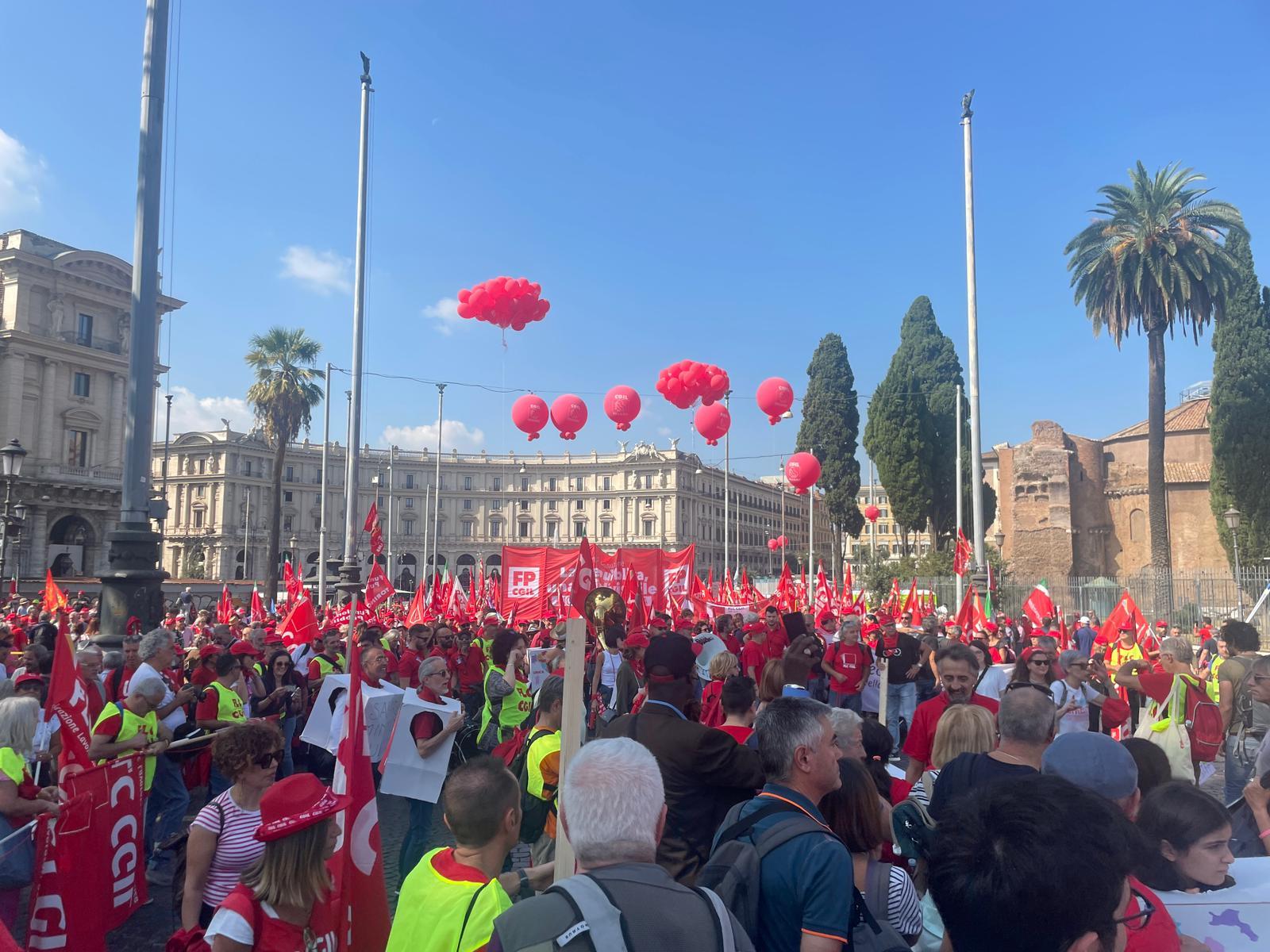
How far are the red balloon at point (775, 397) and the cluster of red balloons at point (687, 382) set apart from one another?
52.3 inches

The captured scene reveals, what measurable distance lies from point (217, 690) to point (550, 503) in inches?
3894

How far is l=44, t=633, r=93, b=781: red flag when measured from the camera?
478 centimetres

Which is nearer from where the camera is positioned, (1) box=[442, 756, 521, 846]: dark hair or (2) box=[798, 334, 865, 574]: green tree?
(1) box=[442, 756, 521, 846]: dark hair

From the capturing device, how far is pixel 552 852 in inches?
174

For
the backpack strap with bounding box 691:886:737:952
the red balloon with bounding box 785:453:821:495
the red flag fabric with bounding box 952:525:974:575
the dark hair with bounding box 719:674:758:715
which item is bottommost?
the backpack strap with bounding box 691:886:737:952

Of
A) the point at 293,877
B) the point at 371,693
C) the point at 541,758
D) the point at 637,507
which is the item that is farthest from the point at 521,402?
the point at 637,507

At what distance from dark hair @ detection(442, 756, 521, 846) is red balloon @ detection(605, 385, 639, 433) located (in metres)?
17.5

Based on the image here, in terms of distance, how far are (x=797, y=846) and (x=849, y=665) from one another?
8.88 metres

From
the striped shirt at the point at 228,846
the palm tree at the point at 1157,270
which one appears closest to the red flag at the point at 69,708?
the striped shirt at the point at 228,846

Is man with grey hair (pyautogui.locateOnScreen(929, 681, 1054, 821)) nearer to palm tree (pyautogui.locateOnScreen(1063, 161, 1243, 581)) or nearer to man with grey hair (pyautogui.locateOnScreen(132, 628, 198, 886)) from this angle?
man with grey hair (pyautogui.locateOnScreen(132, 628, 198, 886))

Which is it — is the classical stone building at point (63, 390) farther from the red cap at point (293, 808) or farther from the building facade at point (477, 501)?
the red cap at point (293, 808)

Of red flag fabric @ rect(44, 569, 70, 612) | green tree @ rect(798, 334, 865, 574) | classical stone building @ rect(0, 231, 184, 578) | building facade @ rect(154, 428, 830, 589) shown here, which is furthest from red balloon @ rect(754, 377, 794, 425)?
building facade @ rect(154, 428, 830, 589)

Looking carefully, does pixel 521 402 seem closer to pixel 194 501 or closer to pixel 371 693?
pixel 371 693

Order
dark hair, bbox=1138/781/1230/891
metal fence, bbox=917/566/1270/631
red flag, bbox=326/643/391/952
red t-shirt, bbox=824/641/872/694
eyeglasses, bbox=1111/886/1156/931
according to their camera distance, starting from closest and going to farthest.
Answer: eyeglasses, bbox=1111/886/1156/931 < dark hair, bbox=1138/781/1230/891 < red flag, bbox=326/643/391/952 < red t-shirt, bbox=824/641/872/694 < metal fence, bbox=917/566/1270/631
